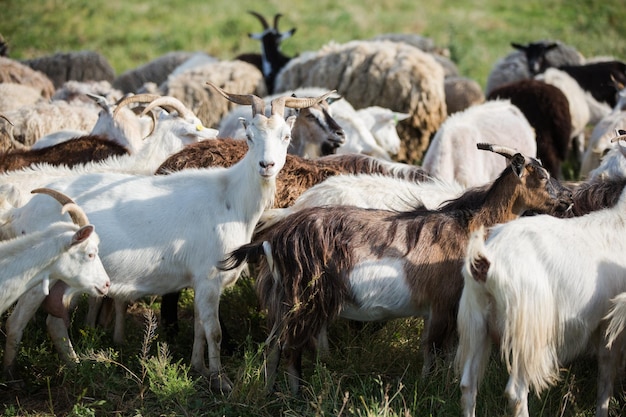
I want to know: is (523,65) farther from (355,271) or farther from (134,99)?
(355,271)

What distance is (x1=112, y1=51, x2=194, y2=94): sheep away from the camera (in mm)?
12352

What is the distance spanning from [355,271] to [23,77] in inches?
293

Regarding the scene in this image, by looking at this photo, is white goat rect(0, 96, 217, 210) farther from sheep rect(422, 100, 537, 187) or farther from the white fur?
sheep rect(422, 100, 537, 187)

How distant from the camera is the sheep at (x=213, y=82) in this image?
9.55 m

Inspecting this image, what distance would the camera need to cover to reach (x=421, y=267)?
478 centimetres

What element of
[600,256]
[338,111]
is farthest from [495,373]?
[338,111]

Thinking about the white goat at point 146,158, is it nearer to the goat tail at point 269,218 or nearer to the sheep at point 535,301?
the goat tail at point 269,218

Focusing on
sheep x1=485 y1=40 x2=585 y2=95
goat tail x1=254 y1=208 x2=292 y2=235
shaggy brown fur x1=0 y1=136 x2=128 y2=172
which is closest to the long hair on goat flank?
goat tail x1=254 y1=208 x2=292 y2=235

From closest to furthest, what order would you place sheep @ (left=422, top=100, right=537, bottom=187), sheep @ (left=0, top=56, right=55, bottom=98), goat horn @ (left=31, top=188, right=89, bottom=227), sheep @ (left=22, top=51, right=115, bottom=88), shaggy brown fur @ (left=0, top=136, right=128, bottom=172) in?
goat horn @ (left=31, top=188, right=89, bottom=227), shaggy brown fur @ (left=0, top=136, right=128, bottom=172), sheep @ (left=422, top=100, right=537, bottom=187), sheep @ (left=0, top=56, right=55, bottom=98), sheep @ (left=22, top=51, right=115, bottom=88)

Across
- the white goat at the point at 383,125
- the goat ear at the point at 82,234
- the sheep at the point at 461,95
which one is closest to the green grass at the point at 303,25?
the sheep at the point at 461,95

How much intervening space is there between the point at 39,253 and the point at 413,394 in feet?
7.45

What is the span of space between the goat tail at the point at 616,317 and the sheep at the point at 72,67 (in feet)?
31.4

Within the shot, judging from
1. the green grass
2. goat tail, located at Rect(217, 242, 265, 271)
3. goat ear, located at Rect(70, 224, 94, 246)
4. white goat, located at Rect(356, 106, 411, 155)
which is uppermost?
goat ear, located at Rect(70, 224, 94, 246)

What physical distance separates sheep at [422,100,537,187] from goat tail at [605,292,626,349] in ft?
8.86
